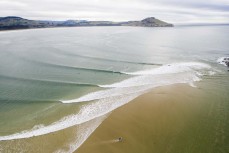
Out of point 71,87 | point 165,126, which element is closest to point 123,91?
point 71,87

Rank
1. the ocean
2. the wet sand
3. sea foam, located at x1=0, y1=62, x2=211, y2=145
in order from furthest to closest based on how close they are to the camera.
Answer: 1. sea foam, located at x1=0, y1=62, x2=211, y2=145
2. the ocean
3. the wet sand

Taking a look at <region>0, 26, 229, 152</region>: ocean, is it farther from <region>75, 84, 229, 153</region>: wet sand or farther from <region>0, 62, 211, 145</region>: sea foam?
<region>75, 84, 229, 153</region>: wet sand

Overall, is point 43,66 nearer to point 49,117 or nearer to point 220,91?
point 49,117

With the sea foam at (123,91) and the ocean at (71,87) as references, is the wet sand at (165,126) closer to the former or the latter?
the ocean at (71,87)

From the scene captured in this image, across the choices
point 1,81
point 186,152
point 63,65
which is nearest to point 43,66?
point 63,65

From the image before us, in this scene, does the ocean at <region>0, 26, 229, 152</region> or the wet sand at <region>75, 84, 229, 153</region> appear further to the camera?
the ocean at <region>0, 26, 229, 152</region>

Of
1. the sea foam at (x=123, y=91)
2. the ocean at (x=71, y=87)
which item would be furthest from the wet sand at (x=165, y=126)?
the sea foam at (x=123, y=91)

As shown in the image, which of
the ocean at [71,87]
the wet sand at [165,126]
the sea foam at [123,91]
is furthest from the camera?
the sea foam at [123,91]

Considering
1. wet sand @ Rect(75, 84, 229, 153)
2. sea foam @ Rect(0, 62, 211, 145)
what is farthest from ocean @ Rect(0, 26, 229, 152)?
wet sand @ Rect(75, 84, 229, 153)
